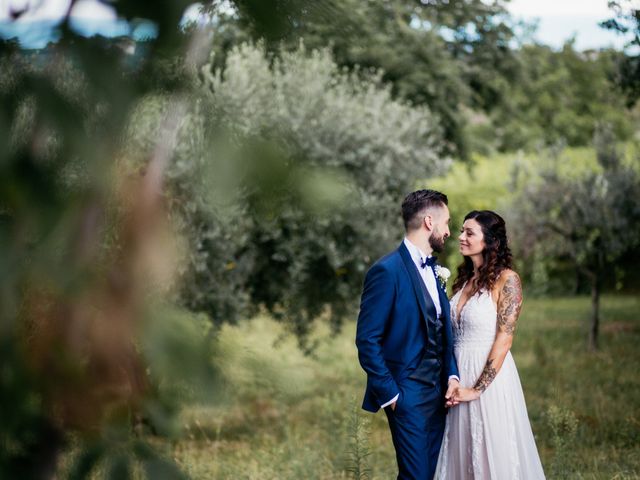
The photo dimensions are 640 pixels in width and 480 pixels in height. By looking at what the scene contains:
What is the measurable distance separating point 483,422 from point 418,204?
49.7 inches

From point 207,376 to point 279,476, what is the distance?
235 inches

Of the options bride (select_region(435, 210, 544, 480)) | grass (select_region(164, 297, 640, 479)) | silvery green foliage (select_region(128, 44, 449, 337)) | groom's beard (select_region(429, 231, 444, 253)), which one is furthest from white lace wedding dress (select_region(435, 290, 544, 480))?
silvery green foliage (select_region(128, 44, 449, 337))

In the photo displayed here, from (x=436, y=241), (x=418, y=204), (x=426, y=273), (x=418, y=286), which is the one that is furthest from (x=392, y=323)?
(x=418, y=204)

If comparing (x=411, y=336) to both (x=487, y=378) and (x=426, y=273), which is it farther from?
(x=487, y=378)

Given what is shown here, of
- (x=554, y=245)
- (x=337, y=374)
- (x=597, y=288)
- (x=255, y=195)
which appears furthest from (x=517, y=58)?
(x=255, y=195)

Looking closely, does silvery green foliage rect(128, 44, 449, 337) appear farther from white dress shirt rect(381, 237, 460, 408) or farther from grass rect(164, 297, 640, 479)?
white dress shirt rect(381, 237, 460, 408)

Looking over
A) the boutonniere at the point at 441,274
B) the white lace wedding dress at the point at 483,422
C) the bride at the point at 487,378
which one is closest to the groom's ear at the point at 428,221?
the boutonniere at the point at 441,274

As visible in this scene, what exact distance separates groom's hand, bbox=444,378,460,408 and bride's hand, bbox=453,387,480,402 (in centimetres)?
1

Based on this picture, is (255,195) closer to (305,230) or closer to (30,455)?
(30,455)

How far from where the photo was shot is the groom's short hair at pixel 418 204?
166 inches

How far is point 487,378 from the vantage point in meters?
4.59

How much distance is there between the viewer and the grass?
932 mm

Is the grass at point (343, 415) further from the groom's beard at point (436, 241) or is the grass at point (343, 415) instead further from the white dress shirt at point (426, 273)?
the groom's beard at point (436, 241)

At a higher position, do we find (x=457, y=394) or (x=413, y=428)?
(x=457, y=394)
